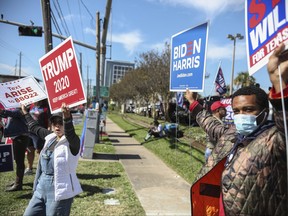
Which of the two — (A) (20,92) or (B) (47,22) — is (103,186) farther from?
(B) (47,22)

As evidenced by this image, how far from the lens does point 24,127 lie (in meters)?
6.38

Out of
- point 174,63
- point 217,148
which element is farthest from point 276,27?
point 174,63

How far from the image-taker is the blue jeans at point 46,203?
331cm

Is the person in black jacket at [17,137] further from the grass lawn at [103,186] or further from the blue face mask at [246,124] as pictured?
the blue face mask at [246,124]

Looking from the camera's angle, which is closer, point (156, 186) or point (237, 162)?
point (237, 162)

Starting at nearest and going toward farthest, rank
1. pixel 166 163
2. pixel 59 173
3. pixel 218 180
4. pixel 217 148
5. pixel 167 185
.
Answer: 1. pixel 218 180
2. pixel 217 148
3. pixel 59 173
4. pixel 167 185
5. pixel 166 163

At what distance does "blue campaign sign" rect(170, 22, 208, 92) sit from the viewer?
473 cm

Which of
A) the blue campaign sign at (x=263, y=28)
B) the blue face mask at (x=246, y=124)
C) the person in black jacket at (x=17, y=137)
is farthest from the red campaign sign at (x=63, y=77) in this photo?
the person in black jacket at (x=17, y=137)

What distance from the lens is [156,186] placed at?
7223mm

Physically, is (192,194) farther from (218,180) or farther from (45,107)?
(45,107)

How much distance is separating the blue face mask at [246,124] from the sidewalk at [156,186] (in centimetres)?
359

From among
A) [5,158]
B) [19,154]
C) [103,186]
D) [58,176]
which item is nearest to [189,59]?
[58,176]

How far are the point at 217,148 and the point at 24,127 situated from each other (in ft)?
15.7

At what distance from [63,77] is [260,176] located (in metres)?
2.65
